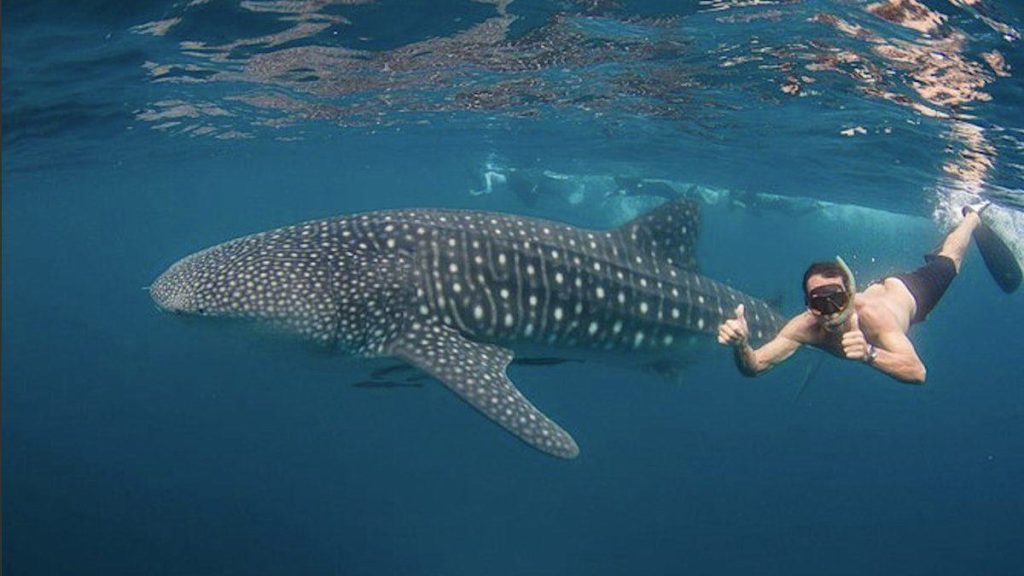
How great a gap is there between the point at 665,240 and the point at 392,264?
12.9ft

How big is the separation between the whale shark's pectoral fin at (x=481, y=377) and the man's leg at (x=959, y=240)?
6.22 meters

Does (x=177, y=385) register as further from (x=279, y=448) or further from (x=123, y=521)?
(x=123, y=521)

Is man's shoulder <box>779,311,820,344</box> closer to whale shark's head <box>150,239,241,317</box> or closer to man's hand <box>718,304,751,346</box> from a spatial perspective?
man's hand <box>718,304,751,346</box>

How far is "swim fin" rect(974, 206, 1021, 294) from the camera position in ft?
36.0

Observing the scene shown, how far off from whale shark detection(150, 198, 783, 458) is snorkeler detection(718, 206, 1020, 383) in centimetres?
193

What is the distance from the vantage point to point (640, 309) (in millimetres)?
9445

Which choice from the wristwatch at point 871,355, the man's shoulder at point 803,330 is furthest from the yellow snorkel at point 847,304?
the man's shoulder at point 803,330

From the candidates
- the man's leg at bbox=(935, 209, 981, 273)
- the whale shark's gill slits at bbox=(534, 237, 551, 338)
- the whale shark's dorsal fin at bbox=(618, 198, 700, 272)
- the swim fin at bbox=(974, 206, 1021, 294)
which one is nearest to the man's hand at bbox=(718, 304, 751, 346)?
the whale shark's gill slits at bbox=(534, 237, 551, 338)

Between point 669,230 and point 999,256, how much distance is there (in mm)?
5441

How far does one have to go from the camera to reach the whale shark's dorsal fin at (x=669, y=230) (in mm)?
9781

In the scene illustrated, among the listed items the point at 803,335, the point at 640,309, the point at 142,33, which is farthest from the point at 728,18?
the point at 142,33

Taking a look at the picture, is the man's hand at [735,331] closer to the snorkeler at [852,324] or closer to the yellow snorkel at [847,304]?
the snorkeler at [852,324]

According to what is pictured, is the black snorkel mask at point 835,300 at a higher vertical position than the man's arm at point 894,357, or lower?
higher

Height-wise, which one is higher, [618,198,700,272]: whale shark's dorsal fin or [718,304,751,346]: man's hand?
[718,304,751,346]: man's hand
